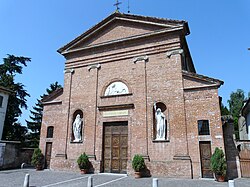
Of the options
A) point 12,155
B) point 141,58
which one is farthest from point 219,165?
point 12,155

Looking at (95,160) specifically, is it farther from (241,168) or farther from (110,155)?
(241,168)

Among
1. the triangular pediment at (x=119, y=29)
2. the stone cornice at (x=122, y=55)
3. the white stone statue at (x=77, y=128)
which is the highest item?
the triangular pediment at (x=119, y=29)

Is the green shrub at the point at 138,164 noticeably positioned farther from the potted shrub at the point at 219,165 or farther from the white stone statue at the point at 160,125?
the potted shrub at the point at 219,165

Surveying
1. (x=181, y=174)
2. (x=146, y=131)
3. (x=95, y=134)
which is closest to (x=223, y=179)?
(x=181, y=174)

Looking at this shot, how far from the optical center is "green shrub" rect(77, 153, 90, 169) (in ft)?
42.2

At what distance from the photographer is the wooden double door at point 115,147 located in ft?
42.8

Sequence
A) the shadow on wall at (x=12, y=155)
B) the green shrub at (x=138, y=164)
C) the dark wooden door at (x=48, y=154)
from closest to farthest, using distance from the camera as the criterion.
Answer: the green shrub at (x=138, y=164), the dark wooden door at (x=48, y=154), the shadow on wall at (x=12, y=155)

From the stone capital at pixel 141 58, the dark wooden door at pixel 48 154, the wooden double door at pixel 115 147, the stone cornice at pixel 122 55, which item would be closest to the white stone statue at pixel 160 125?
the wooden double door at pixel 115 147

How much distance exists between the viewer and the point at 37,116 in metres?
31.2

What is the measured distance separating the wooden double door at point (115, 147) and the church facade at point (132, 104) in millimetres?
58

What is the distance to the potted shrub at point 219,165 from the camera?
10094mm

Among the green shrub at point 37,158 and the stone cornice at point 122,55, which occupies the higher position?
the stone cornice at point 122,55

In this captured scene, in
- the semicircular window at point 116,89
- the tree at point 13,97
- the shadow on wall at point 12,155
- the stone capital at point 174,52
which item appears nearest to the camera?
the stone capital at point 174,52

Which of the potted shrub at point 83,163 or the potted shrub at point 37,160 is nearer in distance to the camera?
the potted shrub at point 83,163
